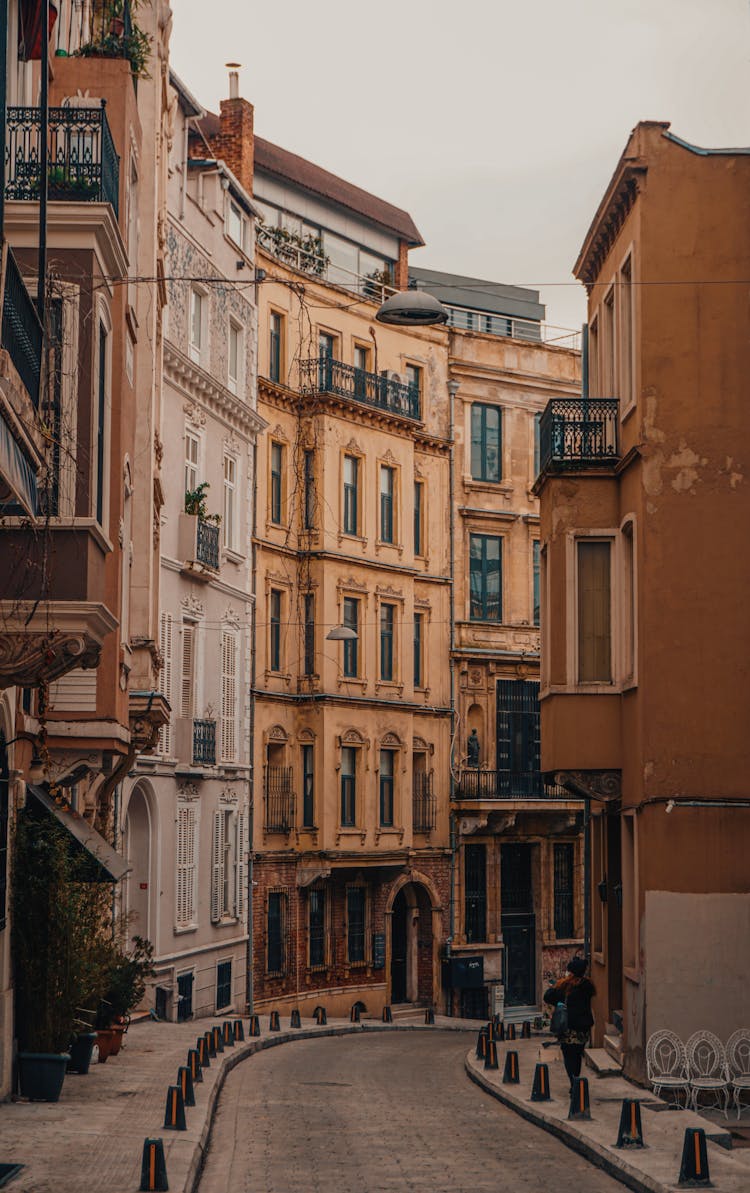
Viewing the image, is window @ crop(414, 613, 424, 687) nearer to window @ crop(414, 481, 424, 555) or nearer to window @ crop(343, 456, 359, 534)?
window @ crop(414, 481, 424, 555)

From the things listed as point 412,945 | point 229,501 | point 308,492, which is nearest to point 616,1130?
point 229,501

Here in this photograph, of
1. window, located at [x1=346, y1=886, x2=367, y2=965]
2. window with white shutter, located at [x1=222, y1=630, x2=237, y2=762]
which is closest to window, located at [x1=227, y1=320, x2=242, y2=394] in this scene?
window with white shutter, located at [x1=222, y1=630, x2=237, y2=762]

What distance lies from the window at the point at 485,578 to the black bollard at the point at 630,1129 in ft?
116

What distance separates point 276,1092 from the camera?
2333 centimetres

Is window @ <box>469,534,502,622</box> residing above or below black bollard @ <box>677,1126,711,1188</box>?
above

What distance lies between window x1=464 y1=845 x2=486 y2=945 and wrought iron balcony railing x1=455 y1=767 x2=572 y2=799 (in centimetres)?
160

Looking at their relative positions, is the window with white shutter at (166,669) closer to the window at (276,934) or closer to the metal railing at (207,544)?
the metal railing at (207,544)

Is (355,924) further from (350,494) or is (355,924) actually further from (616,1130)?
(616,1130)

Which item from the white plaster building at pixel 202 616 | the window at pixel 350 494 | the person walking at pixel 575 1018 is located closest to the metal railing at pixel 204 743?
the white plaster building at pixel 202 616

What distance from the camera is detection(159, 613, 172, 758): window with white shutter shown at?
36.3 meters

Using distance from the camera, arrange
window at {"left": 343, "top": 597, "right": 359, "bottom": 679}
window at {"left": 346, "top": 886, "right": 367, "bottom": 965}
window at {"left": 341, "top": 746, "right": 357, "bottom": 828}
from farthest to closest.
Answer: window at {"left": 343, "top": 597, "right": 359, "bottom": 679} → window at {"left": 346, "top": 886, "right": 367, "bottom": 965} → window at {"left": 341, "top": 746, "right": 357, "bottom": 828}

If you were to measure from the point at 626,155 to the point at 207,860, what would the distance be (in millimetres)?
20758

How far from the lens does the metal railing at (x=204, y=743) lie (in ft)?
126

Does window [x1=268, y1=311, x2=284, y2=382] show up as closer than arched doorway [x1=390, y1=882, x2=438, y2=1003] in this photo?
Yes
